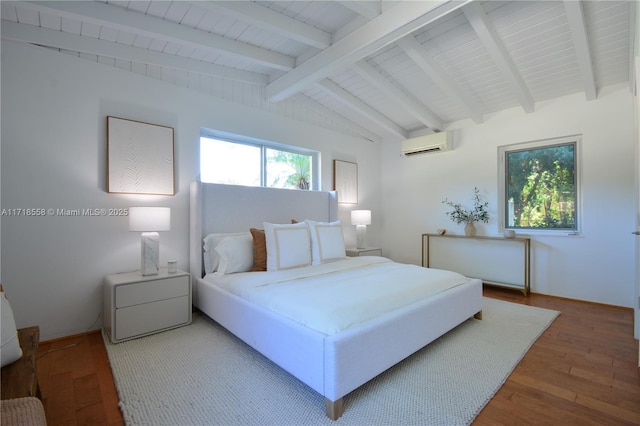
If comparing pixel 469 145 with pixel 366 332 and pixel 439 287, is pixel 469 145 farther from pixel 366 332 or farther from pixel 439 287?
pixel 366 332

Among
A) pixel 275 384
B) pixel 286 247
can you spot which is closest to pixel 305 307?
pixel 275 384

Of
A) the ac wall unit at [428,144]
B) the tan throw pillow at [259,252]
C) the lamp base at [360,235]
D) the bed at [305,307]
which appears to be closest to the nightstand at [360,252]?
the lamp base at [360,235]

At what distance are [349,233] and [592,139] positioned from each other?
3350mm

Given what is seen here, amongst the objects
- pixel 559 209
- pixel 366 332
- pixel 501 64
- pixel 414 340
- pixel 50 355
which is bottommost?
pixel 50 355

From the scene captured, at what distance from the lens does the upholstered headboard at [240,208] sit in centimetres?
313

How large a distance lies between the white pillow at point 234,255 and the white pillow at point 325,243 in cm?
69

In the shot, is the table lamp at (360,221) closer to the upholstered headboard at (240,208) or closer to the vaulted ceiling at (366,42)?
the upholstered headboard at (240,208)

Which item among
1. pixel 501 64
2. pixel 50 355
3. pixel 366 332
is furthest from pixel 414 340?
pixel 501 64

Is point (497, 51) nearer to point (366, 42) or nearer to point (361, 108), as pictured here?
point (366, 42)

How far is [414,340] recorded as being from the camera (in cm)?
204

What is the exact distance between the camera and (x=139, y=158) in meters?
2.89

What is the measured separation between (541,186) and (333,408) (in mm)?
4061

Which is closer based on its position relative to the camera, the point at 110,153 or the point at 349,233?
the point at 110,153

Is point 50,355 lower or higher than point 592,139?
lower
